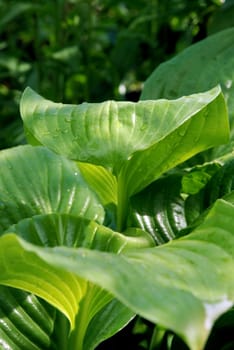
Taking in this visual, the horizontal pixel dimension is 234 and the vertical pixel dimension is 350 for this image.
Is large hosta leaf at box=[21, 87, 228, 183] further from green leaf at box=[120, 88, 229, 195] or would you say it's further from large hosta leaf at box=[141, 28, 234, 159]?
large hosta leaf at box=[141, 28, 234, 159]

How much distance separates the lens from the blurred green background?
77.2 inches

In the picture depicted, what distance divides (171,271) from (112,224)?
1.06ft

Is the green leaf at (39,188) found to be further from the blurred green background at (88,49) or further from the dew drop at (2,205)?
the blurred green background at (88,49)

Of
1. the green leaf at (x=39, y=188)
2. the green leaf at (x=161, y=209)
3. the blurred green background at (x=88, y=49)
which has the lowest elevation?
the blurred green background at (x=88, y=49)

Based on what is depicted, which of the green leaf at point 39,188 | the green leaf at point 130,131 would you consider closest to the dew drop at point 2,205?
the green leaf at point 39,188

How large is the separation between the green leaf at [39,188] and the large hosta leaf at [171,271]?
180 mm

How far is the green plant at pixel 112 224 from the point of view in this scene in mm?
510

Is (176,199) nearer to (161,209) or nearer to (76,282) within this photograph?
(161,209)

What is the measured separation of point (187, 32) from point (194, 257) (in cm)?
143

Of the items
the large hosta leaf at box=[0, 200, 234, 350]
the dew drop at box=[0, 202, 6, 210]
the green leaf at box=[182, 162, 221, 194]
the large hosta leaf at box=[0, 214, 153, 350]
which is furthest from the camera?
the green leaf at box=[182, 162, 221, 194]

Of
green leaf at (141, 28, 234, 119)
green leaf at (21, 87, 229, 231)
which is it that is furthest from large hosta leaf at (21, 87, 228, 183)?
green leaf at (141, 28, 234, 119)

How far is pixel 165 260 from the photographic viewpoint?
574mm

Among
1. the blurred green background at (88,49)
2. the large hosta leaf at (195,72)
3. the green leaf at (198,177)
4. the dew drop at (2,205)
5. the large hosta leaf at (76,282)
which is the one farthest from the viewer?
the blurred green background at (88,49)

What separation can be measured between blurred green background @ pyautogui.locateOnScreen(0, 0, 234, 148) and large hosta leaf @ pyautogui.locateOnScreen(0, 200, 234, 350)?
1.24 m
